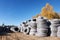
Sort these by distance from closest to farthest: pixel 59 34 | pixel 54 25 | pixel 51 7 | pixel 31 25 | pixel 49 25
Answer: pixel 59 34 → pixel 54 25 → pixel 49 25 → pixel 31 25 → pixel 51 7

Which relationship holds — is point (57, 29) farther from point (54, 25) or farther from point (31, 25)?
point (31, 25)

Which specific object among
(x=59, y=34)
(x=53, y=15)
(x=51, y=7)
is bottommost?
(x=59, y=34)

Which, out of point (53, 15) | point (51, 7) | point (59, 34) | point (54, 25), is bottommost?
point (59, 34)

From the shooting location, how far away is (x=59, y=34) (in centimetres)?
1298

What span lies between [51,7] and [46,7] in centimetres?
200

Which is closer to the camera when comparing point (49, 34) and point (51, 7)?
point (49, 34)

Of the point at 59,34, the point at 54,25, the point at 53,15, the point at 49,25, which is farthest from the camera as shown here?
the point at 53,15

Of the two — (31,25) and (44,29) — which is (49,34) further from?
(31,25)

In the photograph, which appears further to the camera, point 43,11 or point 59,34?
point 43,11

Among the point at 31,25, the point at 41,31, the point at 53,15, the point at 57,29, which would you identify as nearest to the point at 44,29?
the point at 41,31

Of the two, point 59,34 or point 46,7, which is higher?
point 46,7

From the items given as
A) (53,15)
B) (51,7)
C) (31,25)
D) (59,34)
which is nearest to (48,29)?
(59,34)

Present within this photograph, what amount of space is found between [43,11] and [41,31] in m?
37.7

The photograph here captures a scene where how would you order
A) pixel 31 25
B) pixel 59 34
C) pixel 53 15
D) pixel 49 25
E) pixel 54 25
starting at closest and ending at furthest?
pixel 59 34, pixel 54 25, pixel 49 25, pixel 31 25, pixel 53 15
